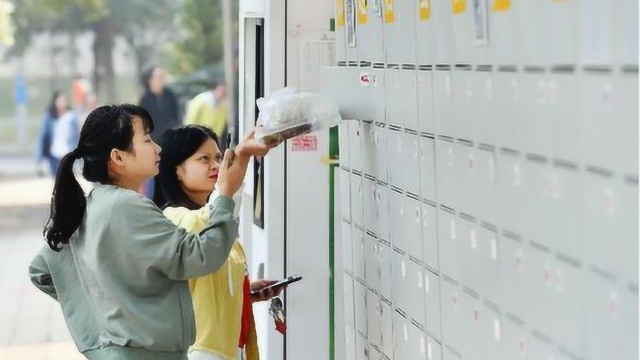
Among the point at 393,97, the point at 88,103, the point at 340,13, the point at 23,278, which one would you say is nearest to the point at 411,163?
the point at 393,97

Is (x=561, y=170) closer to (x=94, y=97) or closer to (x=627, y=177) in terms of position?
(x=627, y=177)

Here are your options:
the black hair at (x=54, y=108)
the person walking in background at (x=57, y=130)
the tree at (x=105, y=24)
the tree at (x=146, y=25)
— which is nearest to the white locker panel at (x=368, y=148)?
the person walking in background at (x=57, y=130)

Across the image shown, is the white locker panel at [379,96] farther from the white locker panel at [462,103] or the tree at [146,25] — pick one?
the tree at [146,25]

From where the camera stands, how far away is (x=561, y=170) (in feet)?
7.49

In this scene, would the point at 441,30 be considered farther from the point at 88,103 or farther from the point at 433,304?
the point at 88,103

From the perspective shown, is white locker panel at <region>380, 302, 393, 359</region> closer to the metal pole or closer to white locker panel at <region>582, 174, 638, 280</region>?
white locker panel at <region>582, 174, 638, 280</region>

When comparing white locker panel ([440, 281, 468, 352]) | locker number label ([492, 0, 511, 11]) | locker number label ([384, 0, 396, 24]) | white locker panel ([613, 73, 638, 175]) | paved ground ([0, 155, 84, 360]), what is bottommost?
paved ground ([0, 155, 84, 360])

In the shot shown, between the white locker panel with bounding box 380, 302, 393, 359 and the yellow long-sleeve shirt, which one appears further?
the yellow long-sleeve shirt

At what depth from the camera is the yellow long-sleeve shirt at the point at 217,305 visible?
3832 mm

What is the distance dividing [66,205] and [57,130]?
8598 mm

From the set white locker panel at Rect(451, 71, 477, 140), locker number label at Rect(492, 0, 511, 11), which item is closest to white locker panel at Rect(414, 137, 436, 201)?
white locker panel at Rect(451, 71, 477, 140)

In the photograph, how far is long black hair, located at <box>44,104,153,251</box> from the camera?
3.51m

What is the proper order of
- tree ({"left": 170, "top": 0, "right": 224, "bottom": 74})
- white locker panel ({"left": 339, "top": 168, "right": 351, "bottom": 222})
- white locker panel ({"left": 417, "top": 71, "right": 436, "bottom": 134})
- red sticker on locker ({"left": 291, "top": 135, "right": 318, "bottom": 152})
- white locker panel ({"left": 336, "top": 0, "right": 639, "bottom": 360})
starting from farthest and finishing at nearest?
tree ({"left": 170, "top": 0, "right": 224, "bottom": 74})
red sticker on locker ({"left": 291, "top": 135, "right": 318, "bottom": 152})
white locker panel ({"left": 339, "top": 168, "right": 351, "bottom": 222})
white locker panel ({"left": 417, "top": 71, "right": 436, "bottom": 134})
white locker panel ({"left": 336, "top": 0, "right": 639, "bottom": 360})

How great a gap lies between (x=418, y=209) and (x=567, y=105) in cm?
98
